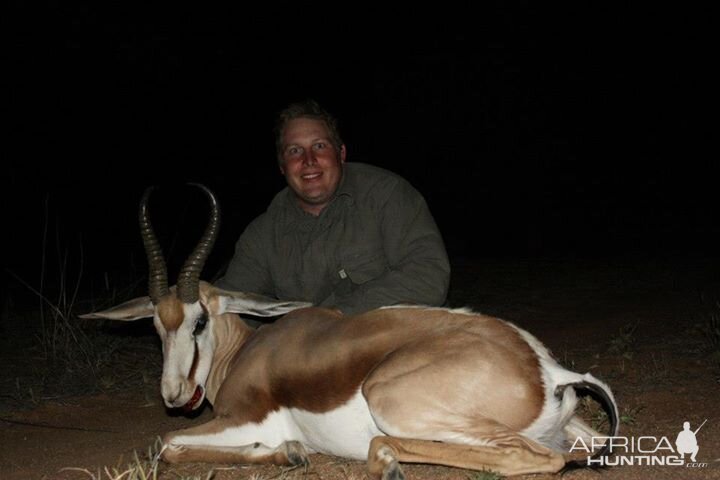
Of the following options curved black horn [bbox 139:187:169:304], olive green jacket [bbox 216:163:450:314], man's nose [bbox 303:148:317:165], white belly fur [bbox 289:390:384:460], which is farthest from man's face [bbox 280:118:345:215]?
white belly fur [bbox 289:390:384:460]

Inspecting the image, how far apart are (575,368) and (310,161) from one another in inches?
85.6

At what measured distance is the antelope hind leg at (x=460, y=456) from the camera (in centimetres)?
298

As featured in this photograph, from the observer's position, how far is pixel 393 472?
308 centimetres

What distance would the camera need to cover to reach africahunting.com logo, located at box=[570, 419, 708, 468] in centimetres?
Result: 332

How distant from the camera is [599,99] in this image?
1206 inches

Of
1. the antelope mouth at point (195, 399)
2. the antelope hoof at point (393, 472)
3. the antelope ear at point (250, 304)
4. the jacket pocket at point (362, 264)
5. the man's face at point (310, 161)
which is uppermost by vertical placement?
the man's face at point (310, 161)

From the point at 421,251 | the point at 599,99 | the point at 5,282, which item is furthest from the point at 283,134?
the point at 599,99

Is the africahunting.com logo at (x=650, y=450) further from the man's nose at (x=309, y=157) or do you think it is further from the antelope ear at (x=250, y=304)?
the man's nose at (x=309, y=157)

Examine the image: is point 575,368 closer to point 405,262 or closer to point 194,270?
point 405,262

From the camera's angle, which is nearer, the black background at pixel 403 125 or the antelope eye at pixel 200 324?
the antelope eye at pixel 200 324

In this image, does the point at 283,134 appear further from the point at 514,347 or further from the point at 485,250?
the point at 485,250

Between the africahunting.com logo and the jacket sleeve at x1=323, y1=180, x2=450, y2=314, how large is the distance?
1260mm

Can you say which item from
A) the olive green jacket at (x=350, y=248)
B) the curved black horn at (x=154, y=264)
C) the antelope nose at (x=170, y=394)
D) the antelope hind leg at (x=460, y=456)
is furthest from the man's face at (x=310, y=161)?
the antelope hind leg at (x=460, y=456)

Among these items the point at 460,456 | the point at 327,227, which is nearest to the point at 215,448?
the point at 460,456
